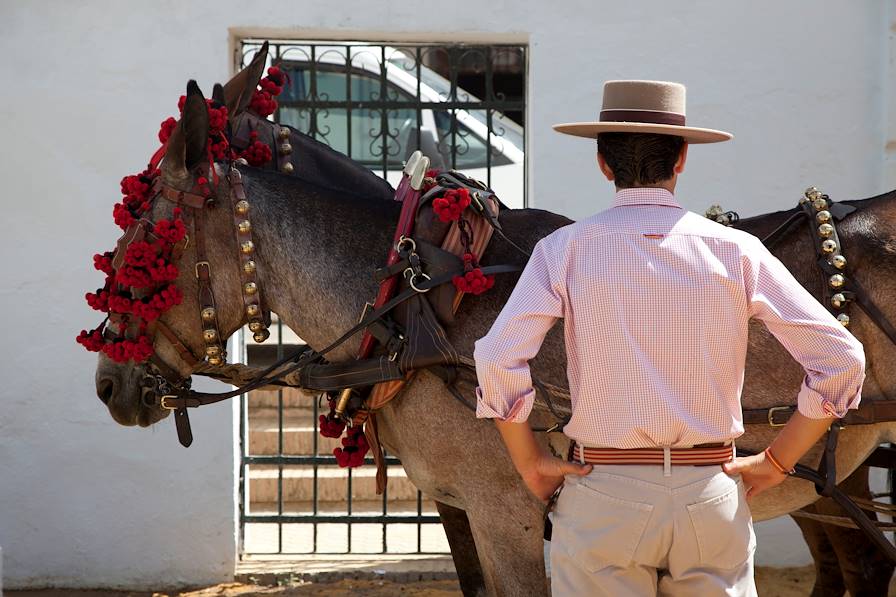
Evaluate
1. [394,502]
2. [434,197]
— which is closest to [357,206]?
[434,197]

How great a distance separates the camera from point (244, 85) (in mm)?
3279

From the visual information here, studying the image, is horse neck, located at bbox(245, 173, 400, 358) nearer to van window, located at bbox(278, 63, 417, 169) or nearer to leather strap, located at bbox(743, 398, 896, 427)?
leather strap, located at bbox(743, 398, 896, 427)

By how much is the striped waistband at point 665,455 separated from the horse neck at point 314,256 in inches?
42.0

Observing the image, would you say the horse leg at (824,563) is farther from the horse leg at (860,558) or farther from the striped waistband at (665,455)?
the striped waistband at (665,455)

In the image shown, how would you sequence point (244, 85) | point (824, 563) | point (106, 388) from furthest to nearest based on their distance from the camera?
point (824, 563) → point (244, 85) → point (106, 388)

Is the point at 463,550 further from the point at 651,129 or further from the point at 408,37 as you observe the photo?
the point at 408,37

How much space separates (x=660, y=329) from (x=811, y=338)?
28cm

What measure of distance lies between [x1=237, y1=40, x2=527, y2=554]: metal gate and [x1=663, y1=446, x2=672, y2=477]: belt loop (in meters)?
3.36

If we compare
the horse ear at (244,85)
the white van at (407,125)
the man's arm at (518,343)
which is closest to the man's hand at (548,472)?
the man's arm at (518,343)

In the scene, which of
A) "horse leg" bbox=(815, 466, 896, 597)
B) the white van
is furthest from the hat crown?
the white van

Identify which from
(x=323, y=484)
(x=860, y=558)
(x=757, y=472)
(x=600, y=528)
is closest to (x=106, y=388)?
(x=600, y=528)

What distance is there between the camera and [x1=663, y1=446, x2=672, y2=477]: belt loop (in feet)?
6.50

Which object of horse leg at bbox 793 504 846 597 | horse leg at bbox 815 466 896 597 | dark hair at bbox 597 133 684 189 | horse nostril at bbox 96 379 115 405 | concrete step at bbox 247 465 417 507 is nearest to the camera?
dark hair at bbox 597 133 684 189

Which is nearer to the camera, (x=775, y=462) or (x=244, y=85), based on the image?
(x=775, y=462)
